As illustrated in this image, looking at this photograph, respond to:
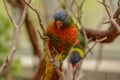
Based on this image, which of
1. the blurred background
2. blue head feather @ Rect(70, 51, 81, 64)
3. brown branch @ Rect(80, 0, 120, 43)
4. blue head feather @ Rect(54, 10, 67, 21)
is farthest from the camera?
the blurred background

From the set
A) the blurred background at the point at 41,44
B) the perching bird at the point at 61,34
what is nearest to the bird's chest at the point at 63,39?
the perching bird at the point at 61,34

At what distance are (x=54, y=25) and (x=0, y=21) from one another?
978mm

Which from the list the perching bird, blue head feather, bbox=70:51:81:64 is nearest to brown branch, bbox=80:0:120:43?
the perching bird

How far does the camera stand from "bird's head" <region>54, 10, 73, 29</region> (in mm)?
1138

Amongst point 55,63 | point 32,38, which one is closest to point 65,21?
point 55,63

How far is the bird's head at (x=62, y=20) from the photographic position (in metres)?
1.14

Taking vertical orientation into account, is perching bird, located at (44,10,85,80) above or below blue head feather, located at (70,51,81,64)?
above

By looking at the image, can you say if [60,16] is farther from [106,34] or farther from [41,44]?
[41,44]

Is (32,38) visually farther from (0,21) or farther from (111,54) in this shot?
(111,54)

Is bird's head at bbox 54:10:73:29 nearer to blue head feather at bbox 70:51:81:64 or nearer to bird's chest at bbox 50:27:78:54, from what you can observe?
bird's chest at bbox 50:27:78:54

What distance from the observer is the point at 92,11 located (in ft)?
7.98

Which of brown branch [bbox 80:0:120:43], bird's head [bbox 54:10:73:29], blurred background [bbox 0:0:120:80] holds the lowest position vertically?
blurred background [bbox 0:0:120:80]

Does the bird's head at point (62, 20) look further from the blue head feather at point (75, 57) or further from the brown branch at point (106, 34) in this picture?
the blue head feather at point (75, 57)

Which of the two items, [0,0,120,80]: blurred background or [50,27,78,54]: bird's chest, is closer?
[50,27,78,54]: bird's chest
